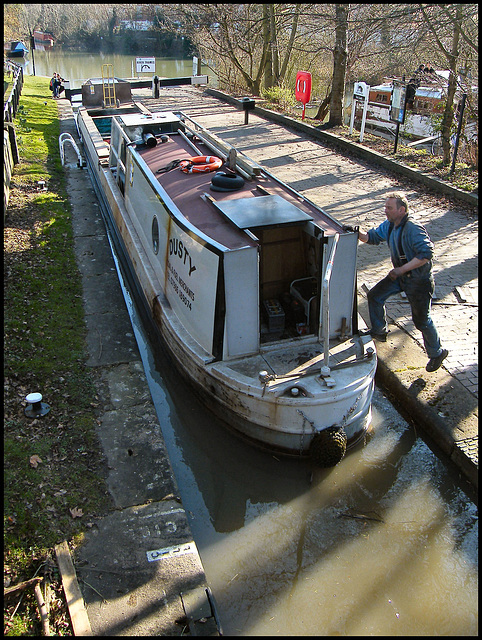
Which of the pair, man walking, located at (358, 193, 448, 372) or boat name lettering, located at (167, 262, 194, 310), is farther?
boat name lettering, located at (167, 262, 194, 310)

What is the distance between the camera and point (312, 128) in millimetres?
17156

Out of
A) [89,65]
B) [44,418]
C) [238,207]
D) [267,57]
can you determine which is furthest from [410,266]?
[89,65]

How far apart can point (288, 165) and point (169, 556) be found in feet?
38.5

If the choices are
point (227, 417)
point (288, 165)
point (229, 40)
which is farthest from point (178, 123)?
point (229, 40)

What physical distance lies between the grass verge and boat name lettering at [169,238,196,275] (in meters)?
1.67

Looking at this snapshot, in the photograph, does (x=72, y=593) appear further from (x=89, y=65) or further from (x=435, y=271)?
(x=89, y=65)

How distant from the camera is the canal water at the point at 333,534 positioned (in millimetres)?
3922

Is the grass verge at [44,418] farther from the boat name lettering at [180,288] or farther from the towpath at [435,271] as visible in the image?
the towpath at [435,271]

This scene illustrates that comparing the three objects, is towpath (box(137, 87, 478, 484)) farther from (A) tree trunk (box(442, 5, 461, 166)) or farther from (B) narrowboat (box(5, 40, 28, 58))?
(B) narrowboat (box(5, 40, 28, 58))

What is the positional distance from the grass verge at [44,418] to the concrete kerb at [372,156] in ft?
26.4

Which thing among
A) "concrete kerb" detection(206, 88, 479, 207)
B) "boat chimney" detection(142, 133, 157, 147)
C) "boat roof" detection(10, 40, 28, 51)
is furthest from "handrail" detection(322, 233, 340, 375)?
"boat roof" detection(10, 40, 28, 51)

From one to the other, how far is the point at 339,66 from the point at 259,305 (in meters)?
14.0

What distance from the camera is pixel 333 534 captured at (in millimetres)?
4543

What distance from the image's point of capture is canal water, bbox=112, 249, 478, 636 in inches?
154
